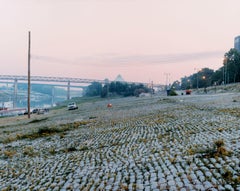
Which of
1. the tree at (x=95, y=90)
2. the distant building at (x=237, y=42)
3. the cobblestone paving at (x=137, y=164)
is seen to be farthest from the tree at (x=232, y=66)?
the cobblestone paving at (x=137, y=164)

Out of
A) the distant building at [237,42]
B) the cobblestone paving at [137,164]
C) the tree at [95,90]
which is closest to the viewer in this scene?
the cobblestone paving at [137,164]

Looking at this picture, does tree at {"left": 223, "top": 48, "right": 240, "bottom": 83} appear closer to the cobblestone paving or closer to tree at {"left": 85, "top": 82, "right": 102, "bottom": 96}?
tree at {"left": 85, "top": 82, "right": 102, "bottom": 96}

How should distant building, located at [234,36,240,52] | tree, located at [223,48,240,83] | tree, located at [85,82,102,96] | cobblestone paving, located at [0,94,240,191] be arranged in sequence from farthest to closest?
tree, located at [85,82,102,96] < distant building, located at [234,36,240,52] < tree, located at [223,48,240,83] < cobblestone paving, located at [0,94,240,191]

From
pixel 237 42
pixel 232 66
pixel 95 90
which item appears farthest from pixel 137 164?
pixel 237 42

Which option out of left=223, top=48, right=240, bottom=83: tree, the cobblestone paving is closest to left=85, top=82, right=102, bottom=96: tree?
left=223, top=48, right=240, bottom=83: tree

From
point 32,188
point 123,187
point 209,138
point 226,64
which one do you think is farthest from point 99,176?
point 226,64

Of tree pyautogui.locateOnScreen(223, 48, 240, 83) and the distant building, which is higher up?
the distant building

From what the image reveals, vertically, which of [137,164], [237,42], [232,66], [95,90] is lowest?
[137,164]

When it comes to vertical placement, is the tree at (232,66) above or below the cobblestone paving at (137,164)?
above

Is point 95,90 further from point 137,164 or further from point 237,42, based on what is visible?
point 137,164

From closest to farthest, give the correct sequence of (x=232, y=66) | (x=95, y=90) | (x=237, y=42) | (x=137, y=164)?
1. (x=137, y=164)
2. (x=232, y=66)
3. (x=237, y=42)
4. (x=95, y=90)

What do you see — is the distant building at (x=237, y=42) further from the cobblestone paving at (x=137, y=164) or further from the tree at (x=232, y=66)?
the cobblestone paving at (x=137, y=164)

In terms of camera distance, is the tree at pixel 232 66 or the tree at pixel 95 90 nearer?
the tree at pixel 232 66

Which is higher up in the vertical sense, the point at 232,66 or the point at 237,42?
the point at 237,42
